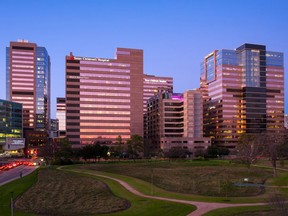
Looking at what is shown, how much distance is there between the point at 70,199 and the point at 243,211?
32251 millimetres

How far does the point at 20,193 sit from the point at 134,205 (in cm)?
2984

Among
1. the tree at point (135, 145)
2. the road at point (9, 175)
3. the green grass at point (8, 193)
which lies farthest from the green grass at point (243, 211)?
the tree at point (135, 145)

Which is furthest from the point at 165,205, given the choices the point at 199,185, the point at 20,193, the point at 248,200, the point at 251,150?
the point at 251,150

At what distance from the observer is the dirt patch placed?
54188 millimetres

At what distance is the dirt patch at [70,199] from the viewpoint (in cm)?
5419

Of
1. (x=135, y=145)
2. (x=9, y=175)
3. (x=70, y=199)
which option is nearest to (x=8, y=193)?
(x=70, y=199)

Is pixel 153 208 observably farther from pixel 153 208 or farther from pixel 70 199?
pixel 70 199

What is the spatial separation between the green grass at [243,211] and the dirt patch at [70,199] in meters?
15.0

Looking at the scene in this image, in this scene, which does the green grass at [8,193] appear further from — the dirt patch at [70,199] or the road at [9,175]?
the road at [9,175]

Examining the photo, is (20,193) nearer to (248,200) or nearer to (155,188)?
(155,188)

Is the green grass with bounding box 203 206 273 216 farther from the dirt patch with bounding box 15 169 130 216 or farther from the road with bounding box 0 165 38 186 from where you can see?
the road with bounding box 0 165 38 186

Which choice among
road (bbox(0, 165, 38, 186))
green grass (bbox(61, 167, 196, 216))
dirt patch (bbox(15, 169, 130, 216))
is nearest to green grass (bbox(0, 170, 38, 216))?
dirt patch (bbox(15, 169, 130, 216))

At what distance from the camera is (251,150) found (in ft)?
408

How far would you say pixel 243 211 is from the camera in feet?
156
